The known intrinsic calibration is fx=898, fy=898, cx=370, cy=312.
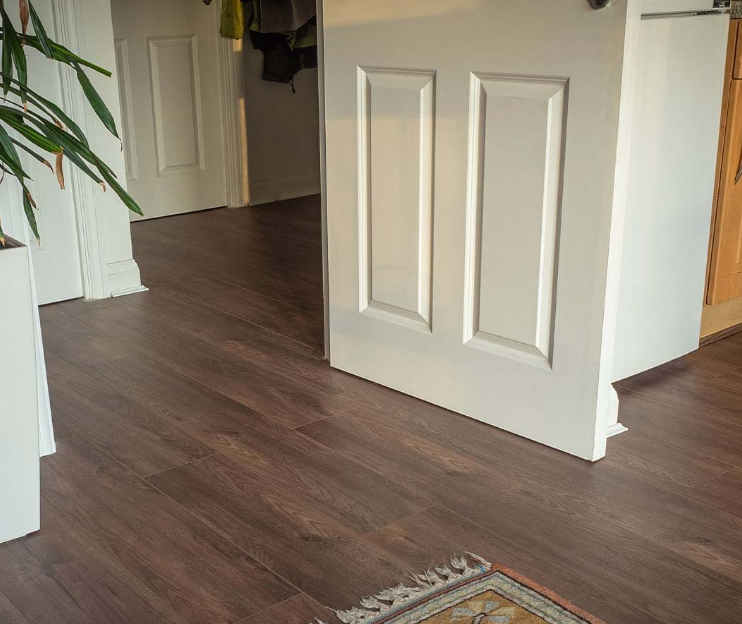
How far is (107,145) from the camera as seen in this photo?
3072mm

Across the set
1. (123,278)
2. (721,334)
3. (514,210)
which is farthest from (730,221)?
(123,278)

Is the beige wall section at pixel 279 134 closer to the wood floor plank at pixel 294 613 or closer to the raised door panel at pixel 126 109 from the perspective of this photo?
the raised door panel at pixel 126 109

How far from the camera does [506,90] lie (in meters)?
1.89

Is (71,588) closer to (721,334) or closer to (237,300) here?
(237,300)

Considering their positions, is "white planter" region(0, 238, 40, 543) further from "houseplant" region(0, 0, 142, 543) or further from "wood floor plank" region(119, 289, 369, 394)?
"wood floor plank" region(119, 289, 369, 394)

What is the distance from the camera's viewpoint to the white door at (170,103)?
160 inches

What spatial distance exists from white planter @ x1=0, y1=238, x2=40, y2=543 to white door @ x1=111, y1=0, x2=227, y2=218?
261 cm

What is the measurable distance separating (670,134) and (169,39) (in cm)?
272

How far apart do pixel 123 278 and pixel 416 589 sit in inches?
78.9

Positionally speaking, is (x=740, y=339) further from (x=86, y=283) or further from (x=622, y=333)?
(x=86, y=283)

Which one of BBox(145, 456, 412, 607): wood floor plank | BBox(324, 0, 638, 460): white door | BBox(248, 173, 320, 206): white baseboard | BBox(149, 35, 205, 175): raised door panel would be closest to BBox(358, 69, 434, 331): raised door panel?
BBox(324, 0, 638, 460): white door

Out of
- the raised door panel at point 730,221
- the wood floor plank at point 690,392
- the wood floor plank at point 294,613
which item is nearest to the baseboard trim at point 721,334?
the raised door panel at point 730,221

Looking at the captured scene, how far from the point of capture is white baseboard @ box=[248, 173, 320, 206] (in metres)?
4.61

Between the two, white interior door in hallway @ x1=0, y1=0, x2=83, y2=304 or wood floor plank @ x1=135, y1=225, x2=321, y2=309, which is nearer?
white interior door in hallway @ x1=0, y1=0, x2=83, y2=304
